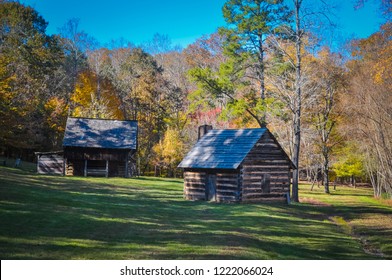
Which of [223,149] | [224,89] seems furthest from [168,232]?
[224,89]

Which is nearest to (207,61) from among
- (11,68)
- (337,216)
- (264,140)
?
(11,68)

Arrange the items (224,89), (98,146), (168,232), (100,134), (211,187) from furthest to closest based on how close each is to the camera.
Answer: (100,134)
(98,146)
(224,89)
(211,187)
(168,232)

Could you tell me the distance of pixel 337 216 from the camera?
23.4 m

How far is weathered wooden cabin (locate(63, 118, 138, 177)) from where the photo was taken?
4356 centimetres

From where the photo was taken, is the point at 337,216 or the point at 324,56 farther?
the point at 324,56

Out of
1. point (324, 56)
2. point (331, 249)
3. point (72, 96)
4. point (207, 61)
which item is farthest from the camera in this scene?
point (72, 96)

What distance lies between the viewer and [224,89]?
33.5 m

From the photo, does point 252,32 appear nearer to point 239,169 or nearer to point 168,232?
point 239,169

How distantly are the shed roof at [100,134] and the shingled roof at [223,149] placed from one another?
58.6 ft

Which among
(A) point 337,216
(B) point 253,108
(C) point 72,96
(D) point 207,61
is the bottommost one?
(A) point 337,216

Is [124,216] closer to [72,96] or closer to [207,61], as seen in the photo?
[207,61]

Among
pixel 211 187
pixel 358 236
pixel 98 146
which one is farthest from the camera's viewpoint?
pixel 98 146

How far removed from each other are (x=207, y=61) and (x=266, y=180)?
1237 inches

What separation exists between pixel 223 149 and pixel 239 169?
2.32m
